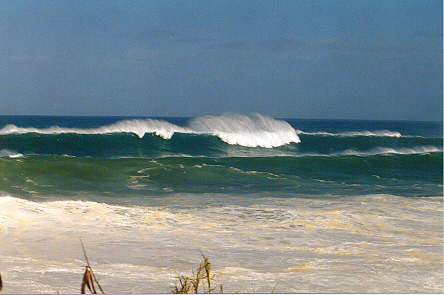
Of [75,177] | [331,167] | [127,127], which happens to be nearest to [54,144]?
[127,127]

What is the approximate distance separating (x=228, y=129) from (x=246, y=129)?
2.11 feet

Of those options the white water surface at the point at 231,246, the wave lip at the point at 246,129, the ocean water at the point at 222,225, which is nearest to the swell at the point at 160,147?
the wave lip at the point at 246,129

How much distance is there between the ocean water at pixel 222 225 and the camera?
223cm

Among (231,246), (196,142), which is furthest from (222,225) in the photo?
(196,142)

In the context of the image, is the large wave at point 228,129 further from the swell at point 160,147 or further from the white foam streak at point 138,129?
the swell at point 160,147

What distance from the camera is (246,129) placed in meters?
14.5

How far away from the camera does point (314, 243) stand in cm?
317

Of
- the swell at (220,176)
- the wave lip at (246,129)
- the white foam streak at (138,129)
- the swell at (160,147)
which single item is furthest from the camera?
the white foam streak at (138,129)

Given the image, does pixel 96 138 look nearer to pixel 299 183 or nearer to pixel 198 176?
pixel 198 176

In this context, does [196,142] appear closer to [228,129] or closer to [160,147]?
[160,147]

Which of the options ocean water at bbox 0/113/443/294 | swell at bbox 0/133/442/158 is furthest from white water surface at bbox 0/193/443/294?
swell at bbox 0/133/442/158

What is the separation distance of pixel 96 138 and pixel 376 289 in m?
13.2

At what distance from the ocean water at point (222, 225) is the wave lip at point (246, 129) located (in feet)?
13.3

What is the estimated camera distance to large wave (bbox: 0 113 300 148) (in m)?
14.3
